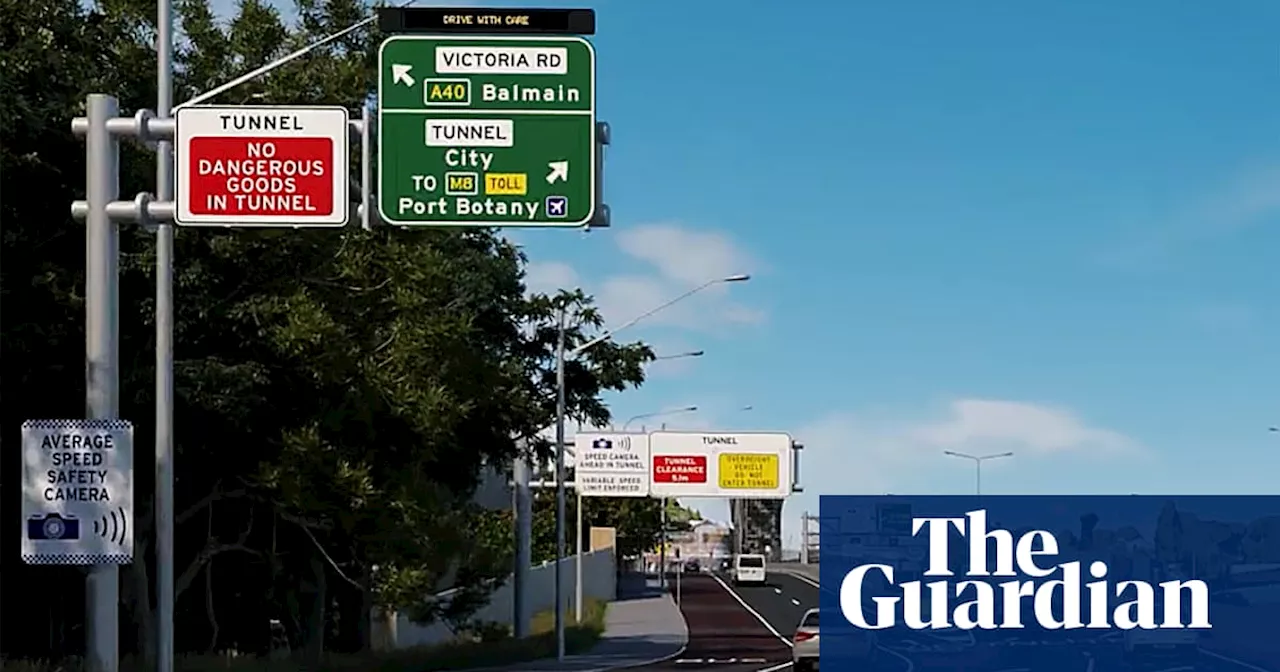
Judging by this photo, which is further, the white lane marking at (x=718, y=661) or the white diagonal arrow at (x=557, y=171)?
the white lane marking at (x=718, y=661)

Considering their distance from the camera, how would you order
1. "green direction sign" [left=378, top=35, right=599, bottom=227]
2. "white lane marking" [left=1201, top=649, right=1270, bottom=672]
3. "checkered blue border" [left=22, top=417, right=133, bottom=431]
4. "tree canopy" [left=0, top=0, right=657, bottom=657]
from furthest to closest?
"tree canopy" [left=0, top=0, right=657, bottom=657]
"white lane marking" [left=1201, top=649, right=1270, bottom=672]
"green direction sign" [left=378, top=35, right=599, bottom=227]
"checkered blue border" [left=22, top=417, right=133, bottom=431]

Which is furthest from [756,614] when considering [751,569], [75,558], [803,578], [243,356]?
[75,558]

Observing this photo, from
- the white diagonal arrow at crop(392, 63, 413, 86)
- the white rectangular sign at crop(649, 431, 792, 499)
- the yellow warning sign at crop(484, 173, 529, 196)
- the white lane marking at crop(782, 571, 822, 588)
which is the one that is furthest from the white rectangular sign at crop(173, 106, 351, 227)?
the white lane marking at crop(782, 571, 822, 588)

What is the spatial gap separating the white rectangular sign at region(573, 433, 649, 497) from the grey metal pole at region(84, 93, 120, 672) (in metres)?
45.0

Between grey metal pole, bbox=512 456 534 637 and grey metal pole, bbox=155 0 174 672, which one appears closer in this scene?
grey metal pole, bbox=155 0 174 672

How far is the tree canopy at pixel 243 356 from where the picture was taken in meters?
28.3

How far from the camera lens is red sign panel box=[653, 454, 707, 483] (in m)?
64.3

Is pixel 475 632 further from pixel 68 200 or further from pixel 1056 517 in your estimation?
pixel 1056 517

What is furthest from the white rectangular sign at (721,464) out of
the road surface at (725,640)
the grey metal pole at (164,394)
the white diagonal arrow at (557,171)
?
the white diagonal arrow at (557,171)

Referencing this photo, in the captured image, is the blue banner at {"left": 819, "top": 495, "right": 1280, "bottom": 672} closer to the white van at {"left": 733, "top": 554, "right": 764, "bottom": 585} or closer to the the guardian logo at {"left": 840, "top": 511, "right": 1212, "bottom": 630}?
the the guardian logo at {"left": 840, "top": 511, "right": 1212, "bottom": 630}

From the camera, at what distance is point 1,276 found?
2784 centimetres

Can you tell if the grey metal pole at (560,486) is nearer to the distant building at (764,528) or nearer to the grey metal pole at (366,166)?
A: the grey metal pole at (366,166)

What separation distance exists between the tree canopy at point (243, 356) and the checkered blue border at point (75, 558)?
11.3 metres

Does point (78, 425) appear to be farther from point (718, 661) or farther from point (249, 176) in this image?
point (718, 661)
